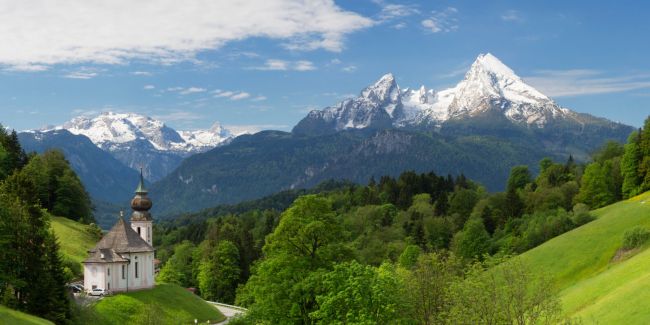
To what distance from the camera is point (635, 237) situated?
6391 centimetres

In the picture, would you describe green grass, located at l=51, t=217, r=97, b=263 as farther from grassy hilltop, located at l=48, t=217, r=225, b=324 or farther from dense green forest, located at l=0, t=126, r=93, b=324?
dense green forest, located at l=0, t=126, r=93, b=324

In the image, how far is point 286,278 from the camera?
45.3 meters

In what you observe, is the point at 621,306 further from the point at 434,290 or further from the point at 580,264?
the point at 580,264

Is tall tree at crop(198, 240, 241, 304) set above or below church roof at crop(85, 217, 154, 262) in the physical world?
below

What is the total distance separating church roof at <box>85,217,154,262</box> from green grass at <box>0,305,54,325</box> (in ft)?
86.0

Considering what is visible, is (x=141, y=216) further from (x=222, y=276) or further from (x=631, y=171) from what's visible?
Answer: (x=631, y=171)

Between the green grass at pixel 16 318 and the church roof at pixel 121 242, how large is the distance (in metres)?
26.2

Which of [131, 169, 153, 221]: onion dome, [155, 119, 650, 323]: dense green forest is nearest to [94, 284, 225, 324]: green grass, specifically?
[155, 119, 650, 323]: dense green forest

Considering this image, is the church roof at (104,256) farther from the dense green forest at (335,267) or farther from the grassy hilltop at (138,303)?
the grassy hilltop at (138,303)

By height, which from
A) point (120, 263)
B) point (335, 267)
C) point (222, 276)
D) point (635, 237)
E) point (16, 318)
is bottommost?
point (222, 276)

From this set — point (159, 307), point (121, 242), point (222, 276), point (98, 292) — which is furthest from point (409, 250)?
point (98, 292)

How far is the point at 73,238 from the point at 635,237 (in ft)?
216

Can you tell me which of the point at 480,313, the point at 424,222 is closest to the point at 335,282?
the point at 480,313

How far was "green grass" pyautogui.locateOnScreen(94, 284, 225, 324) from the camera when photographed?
6253 centimetres
